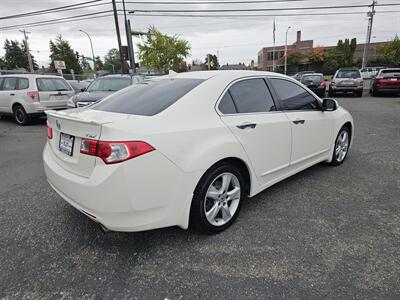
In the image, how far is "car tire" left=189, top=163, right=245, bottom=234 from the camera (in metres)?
2.40

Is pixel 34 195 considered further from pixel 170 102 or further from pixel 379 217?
pixel 379 217

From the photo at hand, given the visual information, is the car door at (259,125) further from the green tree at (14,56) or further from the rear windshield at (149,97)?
the green tree at (14,56)

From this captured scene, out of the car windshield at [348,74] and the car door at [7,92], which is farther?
the car windshield at [348,74]

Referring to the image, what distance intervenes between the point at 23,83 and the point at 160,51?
29.5 m

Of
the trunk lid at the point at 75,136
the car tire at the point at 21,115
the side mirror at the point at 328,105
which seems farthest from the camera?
the car tire at the point at 21,115

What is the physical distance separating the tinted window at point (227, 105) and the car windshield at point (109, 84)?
6.88 metres

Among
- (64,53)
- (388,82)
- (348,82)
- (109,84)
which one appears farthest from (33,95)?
(64,53)

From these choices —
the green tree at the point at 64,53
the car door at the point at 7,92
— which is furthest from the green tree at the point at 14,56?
the car door at the point at 7,92

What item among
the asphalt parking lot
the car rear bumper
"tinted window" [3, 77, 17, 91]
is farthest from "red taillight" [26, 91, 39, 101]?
the car rear bumper

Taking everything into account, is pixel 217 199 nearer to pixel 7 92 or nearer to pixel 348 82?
pixel 7 92

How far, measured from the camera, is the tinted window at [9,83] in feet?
28.9

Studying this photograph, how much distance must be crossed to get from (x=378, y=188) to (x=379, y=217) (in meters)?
0.87

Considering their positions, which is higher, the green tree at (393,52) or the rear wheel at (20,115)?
the green tree at (393,52)

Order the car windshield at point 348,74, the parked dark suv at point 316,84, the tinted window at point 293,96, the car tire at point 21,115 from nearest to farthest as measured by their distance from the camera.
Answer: the tinted window at point 293,96
the car tire at point 21,115
the car windshield at point 348,74
the parked dark suv at point 316,84
